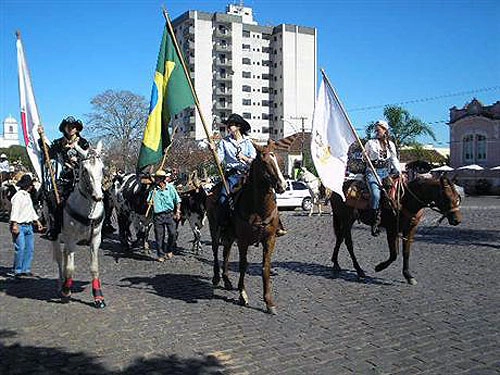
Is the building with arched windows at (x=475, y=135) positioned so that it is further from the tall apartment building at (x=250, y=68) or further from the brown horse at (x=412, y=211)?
the brown horse at (x=412, y=211)

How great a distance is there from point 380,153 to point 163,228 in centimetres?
565

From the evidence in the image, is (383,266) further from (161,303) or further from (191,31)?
(191,31)

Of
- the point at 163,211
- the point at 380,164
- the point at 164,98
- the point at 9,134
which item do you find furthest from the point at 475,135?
the point at 9,134

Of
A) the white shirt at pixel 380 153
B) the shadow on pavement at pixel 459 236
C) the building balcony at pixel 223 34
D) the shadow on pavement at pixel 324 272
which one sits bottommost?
the shadow on pavement at pixel 324 272

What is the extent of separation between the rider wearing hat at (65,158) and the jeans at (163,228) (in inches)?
155

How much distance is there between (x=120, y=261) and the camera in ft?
39.7

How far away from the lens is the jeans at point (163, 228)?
483 inches

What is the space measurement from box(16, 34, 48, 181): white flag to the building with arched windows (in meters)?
51.6

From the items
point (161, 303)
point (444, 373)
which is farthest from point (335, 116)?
point (444, 373)

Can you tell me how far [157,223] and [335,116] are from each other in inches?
206

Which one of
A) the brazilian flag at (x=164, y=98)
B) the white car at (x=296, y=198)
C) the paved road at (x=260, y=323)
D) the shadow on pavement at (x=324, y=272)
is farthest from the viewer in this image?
the white car at (x=296, y=198)

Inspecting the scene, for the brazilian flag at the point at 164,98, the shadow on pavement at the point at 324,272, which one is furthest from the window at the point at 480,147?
the brazilian flag at the point at 164,98

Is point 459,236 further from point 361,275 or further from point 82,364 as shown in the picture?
point 82,364

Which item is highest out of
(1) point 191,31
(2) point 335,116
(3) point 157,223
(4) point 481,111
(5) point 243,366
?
(1) point 191,31
